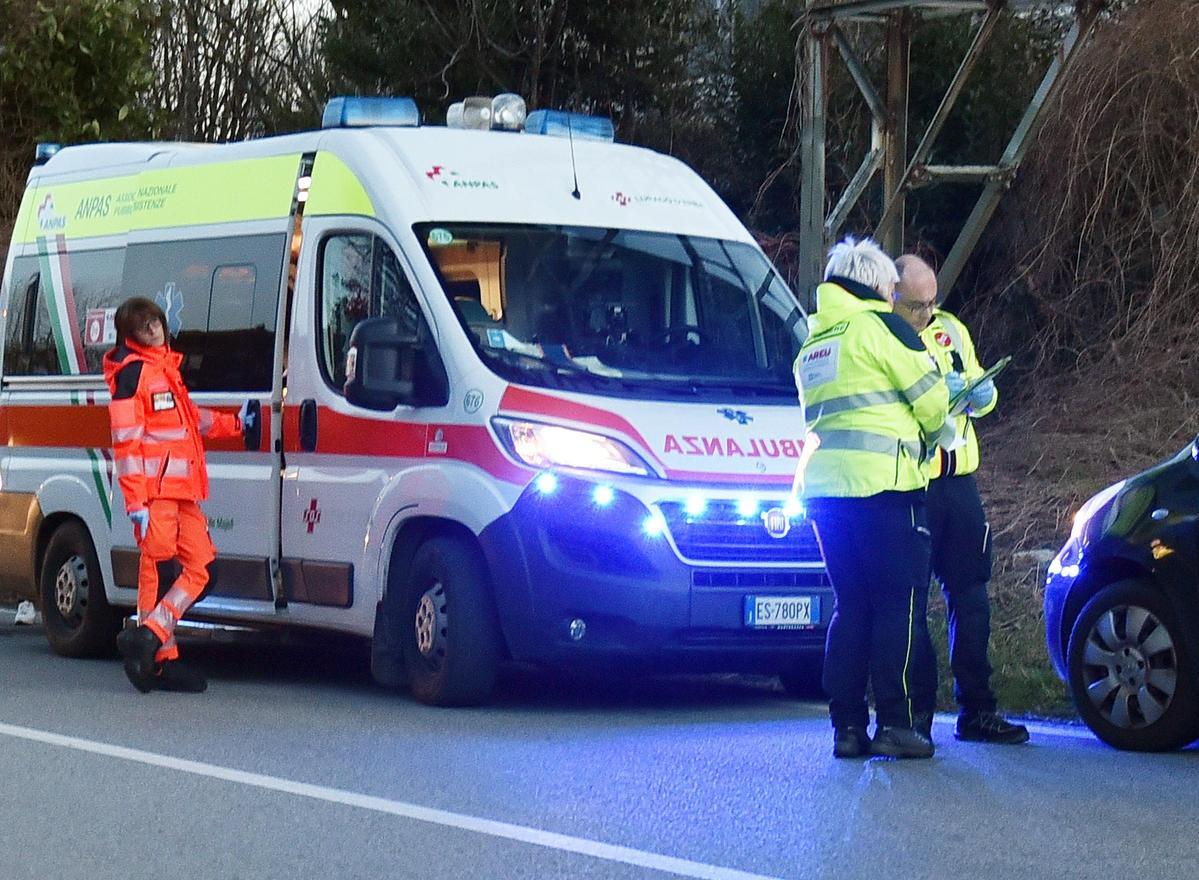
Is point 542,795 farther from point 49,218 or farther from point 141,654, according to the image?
point 49,218

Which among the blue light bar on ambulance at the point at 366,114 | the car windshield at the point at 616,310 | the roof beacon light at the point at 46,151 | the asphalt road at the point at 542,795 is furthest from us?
the roof beacon light at the point at 46,151

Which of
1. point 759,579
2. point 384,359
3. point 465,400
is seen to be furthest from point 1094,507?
point 384,359

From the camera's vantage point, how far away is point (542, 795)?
24.9ft

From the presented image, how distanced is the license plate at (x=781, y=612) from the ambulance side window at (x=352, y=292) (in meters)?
1.96

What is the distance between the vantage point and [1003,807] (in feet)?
24.0

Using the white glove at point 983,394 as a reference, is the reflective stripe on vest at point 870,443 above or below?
below

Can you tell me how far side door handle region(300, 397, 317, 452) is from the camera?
10672mm

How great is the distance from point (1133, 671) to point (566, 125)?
433cm

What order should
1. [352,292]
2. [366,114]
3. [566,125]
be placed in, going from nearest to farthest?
1. [352,292]
2. [366,114]
3. [566,125]

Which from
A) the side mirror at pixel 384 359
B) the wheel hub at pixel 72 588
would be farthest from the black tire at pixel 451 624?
the wheel hub at pixel 72 588

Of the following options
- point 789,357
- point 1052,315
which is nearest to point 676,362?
point 789,357

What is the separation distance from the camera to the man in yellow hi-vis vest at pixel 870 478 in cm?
827

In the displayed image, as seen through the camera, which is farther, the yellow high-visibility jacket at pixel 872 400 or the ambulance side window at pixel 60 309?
the ambulance side window at pixel 60 309

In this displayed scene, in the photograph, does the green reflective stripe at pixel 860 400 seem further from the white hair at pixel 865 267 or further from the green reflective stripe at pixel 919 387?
the white hair at pixel 865 267
